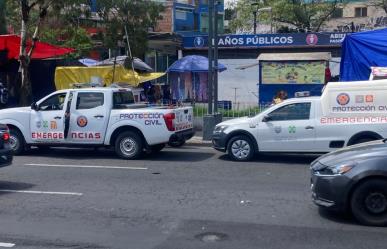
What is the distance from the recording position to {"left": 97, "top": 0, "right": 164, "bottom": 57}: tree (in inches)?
942

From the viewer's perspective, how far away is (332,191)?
8484 mm

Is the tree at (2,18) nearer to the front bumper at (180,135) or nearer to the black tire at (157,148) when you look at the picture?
the black tire at (157,148)

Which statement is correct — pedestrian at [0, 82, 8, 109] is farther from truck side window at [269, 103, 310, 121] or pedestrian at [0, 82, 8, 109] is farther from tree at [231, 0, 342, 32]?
tree at [231, 0, 342, 32]

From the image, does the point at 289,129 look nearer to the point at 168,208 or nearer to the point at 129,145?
the point at 129,145

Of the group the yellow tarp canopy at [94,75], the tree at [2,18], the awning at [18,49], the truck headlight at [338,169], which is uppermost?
the tree at [2,18]

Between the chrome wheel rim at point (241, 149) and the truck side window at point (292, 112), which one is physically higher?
the truck side window at point (292, 112)

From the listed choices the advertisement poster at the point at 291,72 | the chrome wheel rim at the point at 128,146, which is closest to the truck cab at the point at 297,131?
the chrome wheel rim at the point at 128,146

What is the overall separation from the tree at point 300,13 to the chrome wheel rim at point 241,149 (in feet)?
118

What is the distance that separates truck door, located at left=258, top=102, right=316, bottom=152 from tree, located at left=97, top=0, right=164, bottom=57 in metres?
10.7

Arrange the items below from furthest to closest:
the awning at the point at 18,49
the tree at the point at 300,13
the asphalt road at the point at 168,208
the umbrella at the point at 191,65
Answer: the tree at the point at 300,13, the umbrella at the point at 191,65, the awning at the point at 18,49, the asphalt road at the point at 168,208

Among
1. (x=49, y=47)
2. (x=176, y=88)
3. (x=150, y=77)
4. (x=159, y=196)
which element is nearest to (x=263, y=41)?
(x=176, y=88)

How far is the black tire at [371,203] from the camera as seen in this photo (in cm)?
832

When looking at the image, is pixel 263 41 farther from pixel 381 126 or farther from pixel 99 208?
pixel 99 208

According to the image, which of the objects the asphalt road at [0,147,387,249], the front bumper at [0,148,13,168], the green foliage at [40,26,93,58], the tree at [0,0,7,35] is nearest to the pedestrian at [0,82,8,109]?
the tree at [0,0,7,35]
